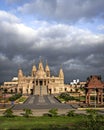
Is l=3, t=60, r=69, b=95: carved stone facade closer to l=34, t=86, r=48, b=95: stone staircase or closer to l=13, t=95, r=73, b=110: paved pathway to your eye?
l=34, t=86, r=48, b=95: stone staircase

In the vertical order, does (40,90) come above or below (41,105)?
above

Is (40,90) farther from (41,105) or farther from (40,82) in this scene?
(41,105)

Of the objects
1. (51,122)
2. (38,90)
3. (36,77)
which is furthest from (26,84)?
(51,122)

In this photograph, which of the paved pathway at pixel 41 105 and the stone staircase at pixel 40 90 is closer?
the paved pathway at pixel 41 105

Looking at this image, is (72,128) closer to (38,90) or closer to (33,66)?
(38,90)

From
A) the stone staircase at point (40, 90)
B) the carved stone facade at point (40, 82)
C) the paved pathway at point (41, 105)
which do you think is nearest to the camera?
the paved pathway at point (41, 105)

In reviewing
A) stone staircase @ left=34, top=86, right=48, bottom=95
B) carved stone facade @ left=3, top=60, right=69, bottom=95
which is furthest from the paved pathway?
carved stone facade @ left=3, top=60, right=69, bottom=95

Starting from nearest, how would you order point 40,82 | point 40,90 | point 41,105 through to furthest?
1. point 41,105
2. point 40,90
3. point 40,82

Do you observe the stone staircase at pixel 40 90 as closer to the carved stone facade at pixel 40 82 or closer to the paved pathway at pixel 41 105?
the carved stone facade at pixel 40 82

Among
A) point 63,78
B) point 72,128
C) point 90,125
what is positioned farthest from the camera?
point 63,78

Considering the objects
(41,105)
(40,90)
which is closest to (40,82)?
(40,90)

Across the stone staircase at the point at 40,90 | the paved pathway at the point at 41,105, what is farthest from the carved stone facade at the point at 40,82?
the paved pathway at the point at 41,105

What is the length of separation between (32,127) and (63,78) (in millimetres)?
144046

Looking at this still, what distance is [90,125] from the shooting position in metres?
25.1
